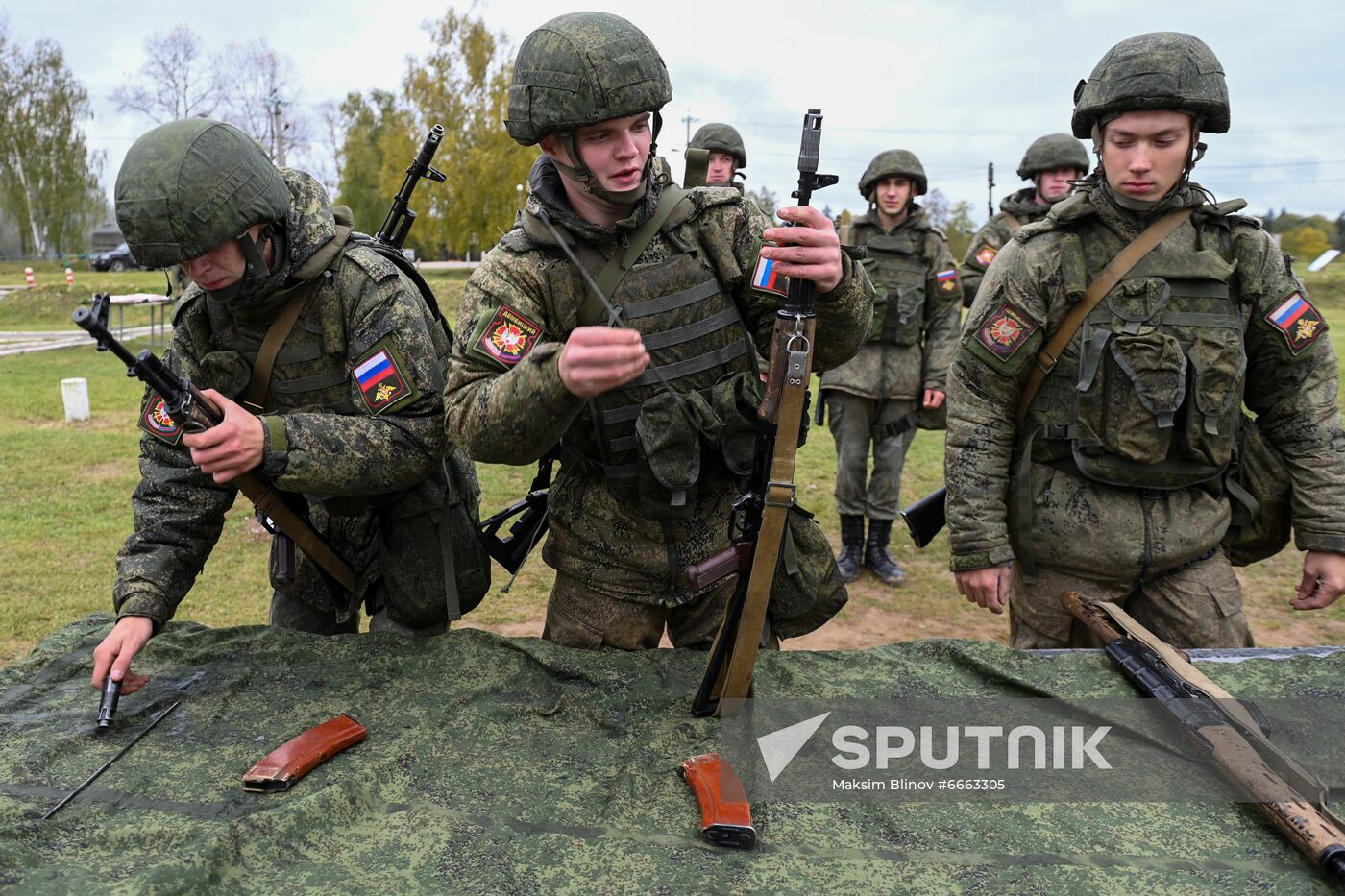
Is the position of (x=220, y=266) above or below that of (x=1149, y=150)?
below

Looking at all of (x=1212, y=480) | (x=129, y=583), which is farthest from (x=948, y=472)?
(x=129, y=583)

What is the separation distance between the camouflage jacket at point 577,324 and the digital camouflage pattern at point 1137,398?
0.70 meters

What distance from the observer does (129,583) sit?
2.58 metres

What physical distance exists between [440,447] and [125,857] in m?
1.15

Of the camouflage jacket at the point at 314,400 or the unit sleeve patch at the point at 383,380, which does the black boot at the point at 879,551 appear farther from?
the unit sleeve patch at the point at 383,380

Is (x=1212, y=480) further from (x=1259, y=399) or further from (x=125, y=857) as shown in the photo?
(x=125, y=857)

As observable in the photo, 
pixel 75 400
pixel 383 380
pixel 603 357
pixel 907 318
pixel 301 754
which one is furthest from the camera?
pixel 75 400

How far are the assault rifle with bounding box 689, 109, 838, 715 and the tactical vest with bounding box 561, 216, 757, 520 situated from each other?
0.17 m

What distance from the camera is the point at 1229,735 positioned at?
83.8 inches

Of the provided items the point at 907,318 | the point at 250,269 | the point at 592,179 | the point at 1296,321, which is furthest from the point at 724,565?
the point at 907,318

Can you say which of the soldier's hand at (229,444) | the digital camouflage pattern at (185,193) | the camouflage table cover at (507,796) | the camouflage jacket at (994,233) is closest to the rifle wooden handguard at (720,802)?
the camouflage table cover at (507,796)

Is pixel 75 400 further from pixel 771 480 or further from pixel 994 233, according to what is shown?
pixel 771 480

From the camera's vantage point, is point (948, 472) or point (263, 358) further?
point (948, 472)

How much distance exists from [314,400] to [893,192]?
4218mm
